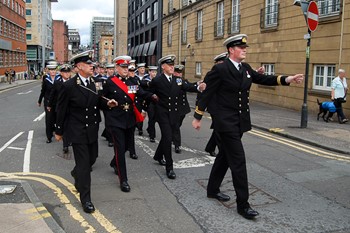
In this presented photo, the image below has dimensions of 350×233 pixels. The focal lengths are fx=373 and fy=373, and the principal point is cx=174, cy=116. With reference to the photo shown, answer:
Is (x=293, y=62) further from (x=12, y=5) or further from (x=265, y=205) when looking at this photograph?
(x=12, y=5)

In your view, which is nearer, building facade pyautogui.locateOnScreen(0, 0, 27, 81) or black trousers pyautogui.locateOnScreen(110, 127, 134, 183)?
black trousers pyautogui.locateOnScreen(110, 127, 134, 183)

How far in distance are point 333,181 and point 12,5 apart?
57225mm

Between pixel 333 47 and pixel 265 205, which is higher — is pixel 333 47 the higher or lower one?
the higher one

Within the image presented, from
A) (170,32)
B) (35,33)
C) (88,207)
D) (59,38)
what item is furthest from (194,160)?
(59,38)

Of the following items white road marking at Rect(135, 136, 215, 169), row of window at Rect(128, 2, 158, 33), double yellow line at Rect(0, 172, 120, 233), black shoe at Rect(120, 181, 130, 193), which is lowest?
double yellow line at Rect(0, 172, 120, 233)

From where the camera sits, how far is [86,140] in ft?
16.4

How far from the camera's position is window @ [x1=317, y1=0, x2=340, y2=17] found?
14195 mm

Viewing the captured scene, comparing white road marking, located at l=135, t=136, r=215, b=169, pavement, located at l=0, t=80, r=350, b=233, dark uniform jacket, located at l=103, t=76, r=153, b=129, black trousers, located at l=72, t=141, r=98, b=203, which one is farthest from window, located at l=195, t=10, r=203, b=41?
black trousers, located at l=72, t=141, r=98, b=203

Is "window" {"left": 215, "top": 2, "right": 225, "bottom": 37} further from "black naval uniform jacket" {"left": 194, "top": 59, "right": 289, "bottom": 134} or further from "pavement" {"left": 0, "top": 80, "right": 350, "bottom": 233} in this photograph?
"black naval uniform jacket" {"left": 194, "top": 59, "right": 289, "bottom": 134}

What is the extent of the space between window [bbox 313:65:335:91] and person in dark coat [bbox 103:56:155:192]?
35.9 ft

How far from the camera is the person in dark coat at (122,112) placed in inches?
223

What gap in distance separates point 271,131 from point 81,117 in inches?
296

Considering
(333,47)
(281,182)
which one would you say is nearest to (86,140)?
(281,182)

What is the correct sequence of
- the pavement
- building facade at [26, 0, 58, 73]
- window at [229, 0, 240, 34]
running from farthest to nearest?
building facade at [26, 0, 58, 73]
window at [229, 0, 240, 34]
the pavement
